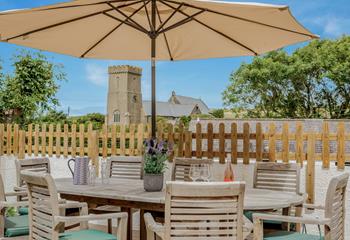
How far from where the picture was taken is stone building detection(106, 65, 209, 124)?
56.8 meters

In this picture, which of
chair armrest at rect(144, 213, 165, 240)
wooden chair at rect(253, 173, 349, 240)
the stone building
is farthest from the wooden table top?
the stone building

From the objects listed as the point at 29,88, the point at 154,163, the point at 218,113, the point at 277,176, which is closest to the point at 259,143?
the point at 277,176

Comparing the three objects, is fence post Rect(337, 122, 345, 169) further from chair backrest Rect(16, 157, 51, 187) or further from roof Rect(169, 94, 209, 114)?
roof Rect(169, 94, 209, 114)

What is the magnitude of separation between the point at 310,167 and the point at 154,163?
9.60ft

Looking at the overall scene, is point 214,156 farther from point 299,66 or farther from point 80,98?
point 299,66

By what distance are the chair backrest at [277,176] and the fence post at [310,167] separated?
1.44m

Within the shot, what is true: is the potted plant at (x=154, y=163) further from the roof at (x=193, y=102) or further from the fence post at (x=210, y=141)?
the roof at (x=193, y=102)

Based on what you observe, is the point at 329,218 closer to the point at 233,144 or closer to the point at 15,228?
the point at 15,228

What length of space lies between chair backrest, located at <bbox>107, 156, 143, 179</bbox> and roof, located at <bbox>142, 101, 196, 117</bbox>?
2108 inches

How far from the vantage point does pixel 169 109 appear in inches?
2414

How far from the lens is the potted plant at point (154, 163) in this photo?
340 cm

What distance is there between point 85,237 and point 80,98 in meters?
11.7

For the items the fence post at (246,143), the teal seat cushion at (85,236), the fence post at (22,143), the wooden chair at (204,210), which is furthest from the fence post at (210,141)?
the fence post at (22,143)

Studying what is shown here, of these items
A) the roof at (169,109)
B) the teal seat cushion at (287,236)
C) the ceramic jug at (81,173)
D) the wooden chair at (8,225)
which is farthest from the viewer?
the roof at (169,109)
